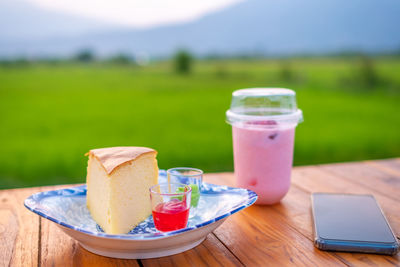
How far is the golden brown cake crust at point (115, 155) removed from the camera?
776 millimetres

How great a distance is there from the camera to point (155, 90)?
5758 millimetres

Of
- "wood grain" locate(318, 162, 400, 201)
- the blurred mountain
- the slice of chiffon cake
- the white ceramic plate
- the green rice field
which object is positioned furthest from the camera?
the blurred mountain

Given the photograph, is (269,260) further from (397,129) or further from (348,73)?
(348,73)

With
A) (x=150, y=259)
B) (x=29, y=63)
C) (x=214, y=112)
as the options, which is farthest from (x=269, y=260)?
(x=29, y=63)

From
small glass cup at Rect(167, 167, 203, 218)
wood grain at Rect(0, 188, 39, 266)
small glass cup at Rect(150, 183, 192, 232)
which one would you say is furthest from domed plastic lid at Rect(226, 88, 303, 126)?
wood grain at Rect(0, 188, 39, 266)

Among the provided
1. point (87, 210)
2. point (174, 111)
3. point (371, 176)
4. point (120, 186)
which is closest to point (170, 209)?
point (120, 186)

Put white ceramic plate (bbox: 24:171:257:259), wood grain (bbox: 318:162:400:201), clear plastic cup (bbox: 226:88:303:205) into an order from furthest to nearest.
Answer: wood grain (bbox: 318:162:400:201)
clear plastic cup (bbox: 226:88:303:205)
white ceramic plate (bbox: 24:171:257:259)

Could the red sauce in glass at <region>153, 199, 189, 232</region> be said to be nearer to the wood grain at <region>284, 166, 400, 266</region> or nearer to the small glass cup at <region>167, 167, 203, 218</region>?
the small glass cup at <region>167, 167, 203, 218</region>

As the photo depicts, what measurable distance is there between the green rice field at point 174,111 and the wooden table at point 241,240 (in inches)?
109

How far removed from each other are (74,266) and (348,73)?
5.56 m

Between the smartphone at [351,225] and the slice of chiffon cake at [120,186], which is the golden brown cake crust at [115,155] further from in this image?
the smartphone at [351,225]

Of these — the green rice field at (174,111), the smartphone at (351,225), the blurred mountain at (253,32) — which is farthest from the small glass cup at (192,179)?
the blurred mountain at (253,32)

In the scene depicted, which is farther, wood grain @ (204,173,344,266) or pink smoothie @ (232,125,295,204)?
pink smoothie @ (232,125,295,204)

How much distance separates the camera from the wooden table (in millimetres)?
653
